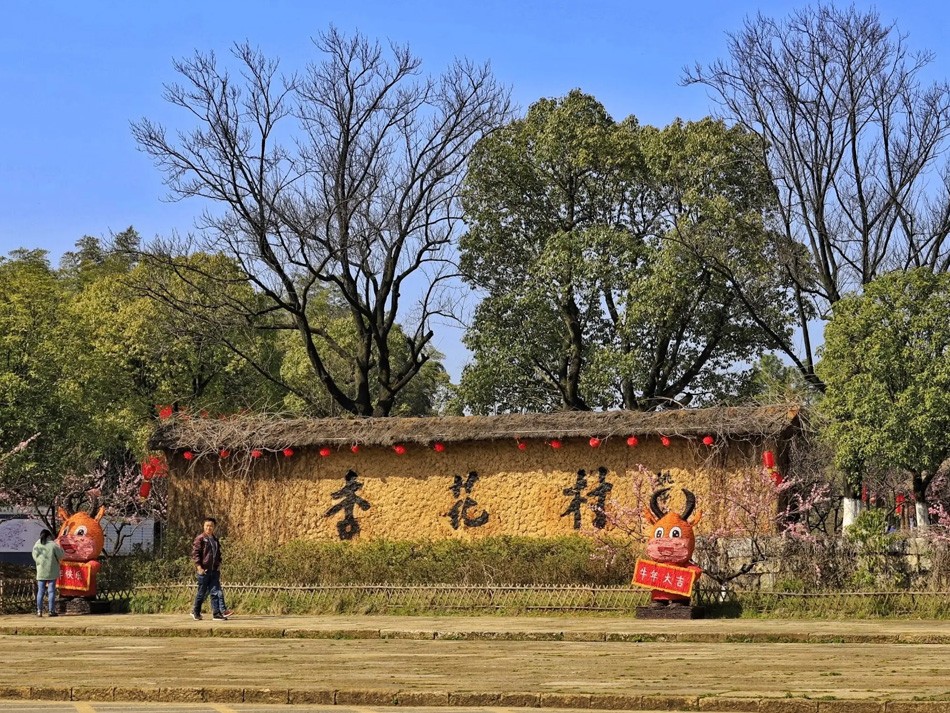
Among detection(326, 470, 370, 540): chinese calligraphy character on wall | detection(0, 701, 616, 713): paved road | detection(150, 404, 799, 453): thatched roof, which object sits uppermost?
detection(150, 404, 799, 453): thatched roof

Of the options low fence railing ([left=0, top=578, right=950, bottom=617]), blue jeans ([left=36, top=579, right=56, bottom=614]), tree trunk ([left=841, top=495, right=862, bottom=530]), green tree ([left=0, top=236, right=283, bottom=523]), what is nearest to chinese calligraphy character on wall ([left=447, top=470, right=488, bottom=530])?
low fence railing ([left=0, top=578, right=950, bottom=617])

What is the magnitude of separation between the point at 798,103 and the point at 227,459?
1726 cm

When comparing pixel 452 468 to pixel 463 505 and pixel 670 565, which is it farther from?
pixel 670 565

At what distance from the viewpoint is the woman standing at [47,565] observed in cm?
2189

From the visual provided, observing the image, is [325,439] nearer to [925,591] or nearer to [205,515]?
[205,515]

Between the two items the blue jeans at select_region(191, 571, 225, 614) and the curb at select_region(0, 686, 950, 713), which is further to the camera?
the blue jeans at select_region(191, 571, 225, 614)

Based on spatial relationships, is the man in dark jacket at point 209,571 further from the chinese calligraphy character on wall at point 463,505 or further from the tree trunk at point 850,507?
the tree trunk at point 850,507

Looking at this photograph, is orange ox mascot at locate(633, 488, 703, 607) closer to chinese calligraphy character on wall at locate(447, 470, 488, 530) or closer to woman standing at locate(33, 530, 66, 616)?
chinese calligraphy character on wall at locate(447, 470, 488, 530)

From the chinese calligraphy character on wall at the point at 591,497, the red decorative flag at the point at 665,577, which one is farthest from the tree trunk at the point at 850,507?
the red decorative flag at the point at 665,577

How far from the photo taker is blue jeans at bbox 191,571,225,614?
2012cm

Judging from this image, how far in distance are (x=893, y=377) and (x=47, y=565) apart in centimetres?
1488

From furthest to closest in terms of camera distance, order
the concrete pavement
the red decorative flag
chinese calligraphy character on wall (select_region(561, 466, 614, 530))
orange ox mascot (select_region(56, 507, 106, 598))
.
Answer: orange ox mascot (select_region(56, 507, 106, 598)) → chinese calligraphy character on wall (select_region(561, 466, 614, 530)) → the red decorative flag → the concrete pavement

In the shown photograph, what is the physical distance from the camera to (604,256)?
3366 centimetres

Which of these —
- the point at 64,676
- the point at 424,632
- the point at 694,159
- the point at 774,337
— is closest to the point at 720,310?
the point at 774,337
